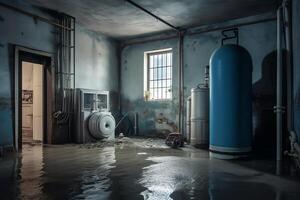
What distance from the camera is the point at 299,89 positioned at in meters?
4.02

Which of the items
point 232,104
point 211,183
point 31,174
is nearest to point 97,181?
point 31,174

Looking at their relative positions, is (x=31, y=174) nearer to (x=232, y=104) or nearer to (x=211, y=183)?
(x=211, y=183)

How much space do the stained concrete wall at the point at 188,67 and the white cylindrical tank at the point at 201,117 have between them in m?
1.43

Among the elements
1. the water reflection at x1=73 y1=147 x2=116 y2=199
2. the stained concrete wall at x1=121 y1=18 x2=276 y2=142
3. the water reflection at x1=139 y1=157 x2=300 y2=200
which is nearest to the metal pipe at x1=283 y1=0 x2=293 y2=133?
the stained concrete wall at x1=121 y1=18 x2=276 y2=142

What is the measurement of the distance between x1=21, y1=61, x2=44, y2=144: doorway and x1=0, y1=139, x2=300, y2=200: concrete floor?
2017 millimetres

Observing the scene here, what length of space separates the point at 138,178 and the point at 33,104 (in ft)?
17.1

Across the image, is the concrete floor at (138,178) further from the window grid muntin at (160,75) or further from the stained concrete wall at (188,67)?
the window grid muntin at (160,75)

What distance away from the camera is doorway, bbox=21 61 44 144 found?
729cm

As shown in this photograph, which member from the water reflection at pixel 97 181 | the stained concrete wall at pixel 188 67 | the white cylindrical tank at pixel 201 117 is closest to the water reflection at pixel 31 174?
the water reflection at pixel 97 181

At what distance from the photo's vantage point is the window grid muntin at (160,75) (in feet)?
29.0

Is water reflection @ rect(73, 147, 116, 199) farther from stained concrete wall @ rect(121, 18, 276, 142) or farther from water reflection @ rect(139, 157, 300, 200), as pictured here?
stained concrete wall @ rect(121, 18, 276, 142)

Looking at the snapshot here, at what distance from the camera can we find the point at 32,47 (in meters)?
6.50

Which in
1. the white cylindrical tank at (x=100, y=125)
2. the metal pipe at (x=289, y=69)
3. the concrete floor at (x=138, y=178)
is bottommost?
the concrete floor at (x=138, y=178)

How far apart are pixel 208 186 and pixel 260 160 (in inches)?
86.2
